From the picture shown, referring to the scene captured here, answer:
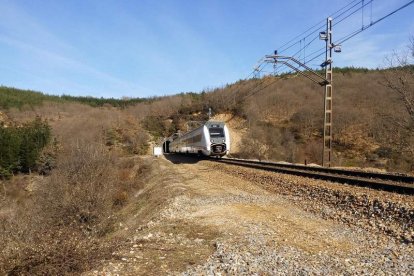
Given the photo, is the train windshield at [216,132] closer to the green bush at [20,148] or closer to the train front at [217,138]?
the train front at [217,138]

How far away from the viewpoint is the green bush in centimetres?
7806

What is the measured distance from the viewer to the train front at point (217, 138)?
1248 inches

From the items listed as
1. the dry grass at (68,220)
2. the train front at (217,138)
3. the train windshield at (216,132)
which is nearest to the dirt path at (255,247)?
the dry grass at (68,220)

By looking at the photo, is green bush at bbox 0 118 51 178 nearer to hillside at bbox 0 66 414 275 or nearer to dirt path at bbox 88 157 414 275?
hillside at bbox 0 66 414 275

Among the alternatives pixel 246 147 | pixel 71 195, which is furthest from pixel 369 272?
pixel 246 147

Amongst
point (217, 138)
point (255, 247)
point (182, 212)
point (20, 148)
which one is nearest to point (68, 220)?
point (182, 212)

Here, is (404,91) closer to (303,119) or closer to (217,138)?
(217,138)

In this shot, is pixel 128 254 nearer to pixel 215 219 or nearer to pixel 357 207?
→ pixel 215 219

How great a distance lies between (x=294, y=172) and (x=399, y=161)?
74.6 ft

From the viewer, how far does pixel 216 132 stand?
3189 cm

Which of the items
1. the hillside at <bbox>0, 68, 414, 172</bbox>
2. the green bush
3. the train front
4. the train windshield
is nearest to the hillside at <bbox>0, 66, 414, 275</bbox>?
the hillside at <bbox>0, 68, 414, 172</bbox>

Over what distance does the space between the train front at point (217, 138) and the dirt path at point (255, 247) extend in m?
19.9

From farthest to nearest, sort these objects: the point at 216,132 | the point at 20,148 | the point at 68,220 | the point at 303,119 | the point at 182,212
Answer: the point at 20,148, the point at 303,119, the point at 216,132, the point at 68,220, the point at 182,212

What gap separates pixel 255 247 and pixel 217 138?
80.6 ft
